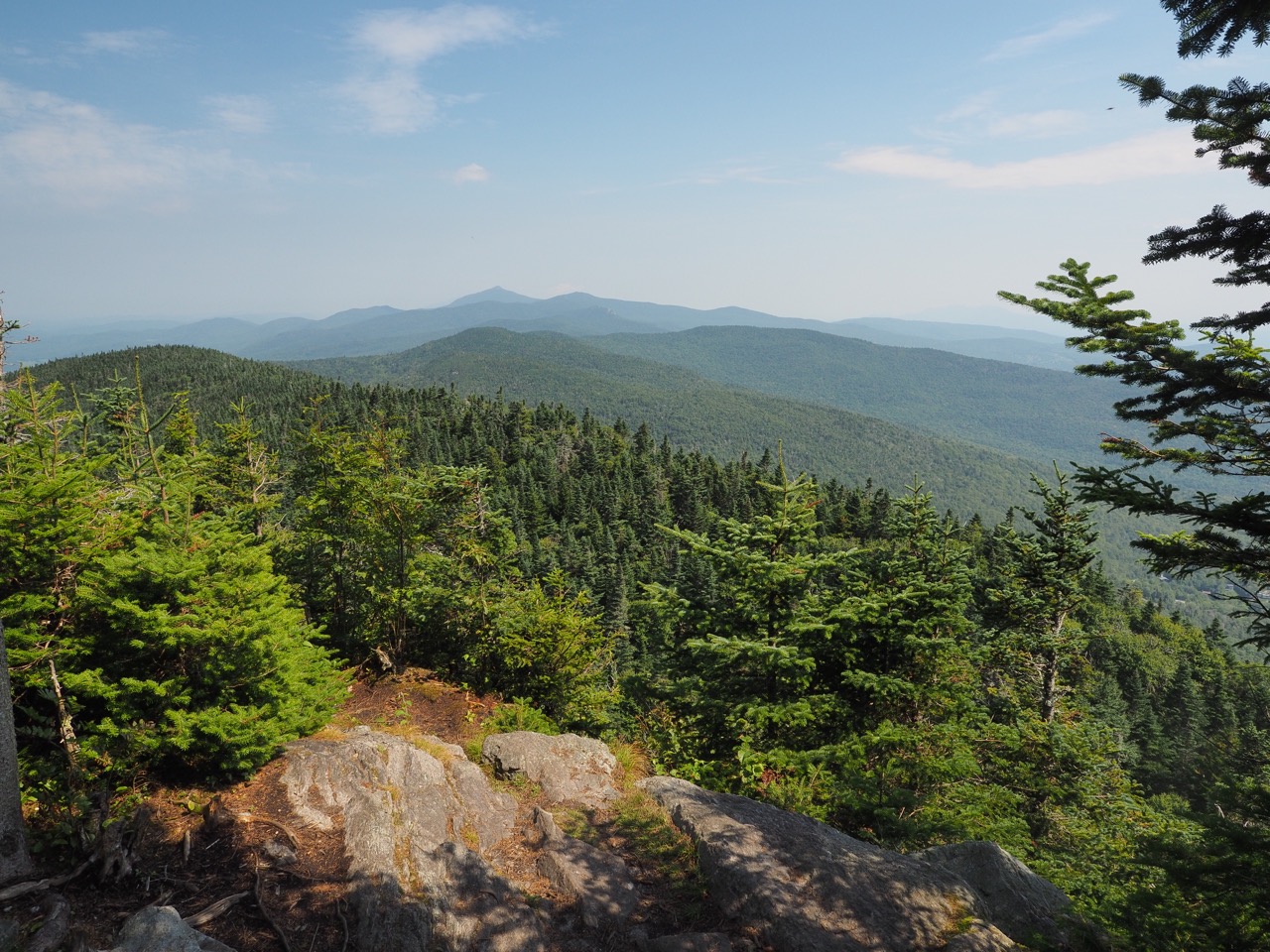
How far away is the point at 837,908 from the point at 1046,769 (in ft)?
33.9

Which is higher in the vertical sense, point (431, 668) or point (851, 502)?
point (431, 668)

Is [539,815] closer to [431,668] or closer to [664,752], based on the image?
[664,752]

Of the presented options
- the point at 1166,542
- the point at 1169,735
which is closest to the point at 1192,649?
the point at 1169,735

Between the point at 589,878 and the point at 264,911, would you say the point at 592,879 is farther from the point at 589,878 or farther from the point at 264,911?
the point at 264,911

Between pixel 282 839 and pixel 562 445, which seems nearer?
pixel 282 839

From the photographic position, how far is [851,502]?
85.0 meters

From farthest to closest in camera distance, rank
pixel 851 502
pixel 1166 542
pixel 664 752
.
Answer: pixel 851 502
pixel 664 752
pixel 1166 542

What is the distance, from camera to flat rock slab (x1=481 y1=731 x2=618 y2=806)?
10.1 metres

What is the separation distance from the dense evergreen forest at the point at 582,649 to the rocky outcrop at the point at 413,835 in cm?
86

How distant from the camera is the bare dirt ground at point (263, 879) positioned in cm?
580

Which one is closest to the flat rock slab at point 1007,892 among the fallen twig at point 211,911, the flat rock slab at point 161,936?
the flat rock slab at point 161,936

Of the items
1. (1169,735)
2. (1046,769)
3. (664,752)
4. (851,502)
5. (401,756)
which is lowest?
(1169,735)

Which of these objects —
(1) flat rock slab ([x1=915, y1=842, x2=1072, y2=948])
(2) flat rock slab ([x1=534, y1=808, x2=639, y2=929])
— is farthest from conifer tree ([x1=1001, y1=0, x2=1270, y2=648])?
(2) flat rock slab ([x1=534, y1=808, x2=639, y2=929])

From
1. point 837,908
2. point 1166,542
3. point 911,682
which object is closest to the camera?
point 1166,542
